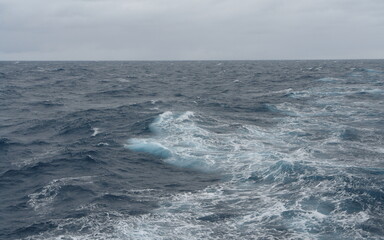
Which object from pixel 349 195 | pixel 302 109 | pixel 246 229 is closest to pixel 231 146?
pixel 349 195

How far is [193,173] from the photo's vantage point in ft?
74.7

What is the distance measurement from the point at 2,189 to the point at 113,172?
5.65 m

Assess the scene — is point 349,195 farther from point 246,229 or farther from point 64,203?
point 64,203

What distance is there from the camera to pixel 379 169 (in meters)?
22.0

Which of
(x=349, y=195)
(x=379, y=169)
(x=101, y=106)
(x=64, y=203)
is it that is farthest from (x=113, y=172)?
(x=101, y=106)

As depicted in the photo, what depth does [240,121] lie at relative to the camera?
36750 millimetres

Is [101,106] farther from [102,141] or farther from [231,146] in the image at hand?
[231,146]

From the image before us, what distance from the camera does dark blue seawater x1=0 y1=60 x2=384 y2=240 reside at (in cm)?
1611

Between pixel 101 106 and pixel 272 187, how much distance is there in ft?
98.4

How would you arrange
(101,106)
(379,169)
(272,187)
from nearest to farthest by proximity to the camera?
(272,187) → (379,169) → (101,106)

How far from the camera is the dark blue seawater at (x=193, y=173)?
1611cm

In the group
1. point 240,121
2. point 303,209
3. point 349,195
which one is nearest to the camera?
point 303,209

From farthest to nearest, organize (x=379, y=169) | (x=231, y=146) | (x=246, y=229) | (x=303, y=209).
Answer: (x=231, y=146), (x=379, y=169), (x=303, y=209), (x=246, y=229)

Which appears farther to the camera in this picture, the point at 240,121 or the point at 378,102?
the point at 378,102
